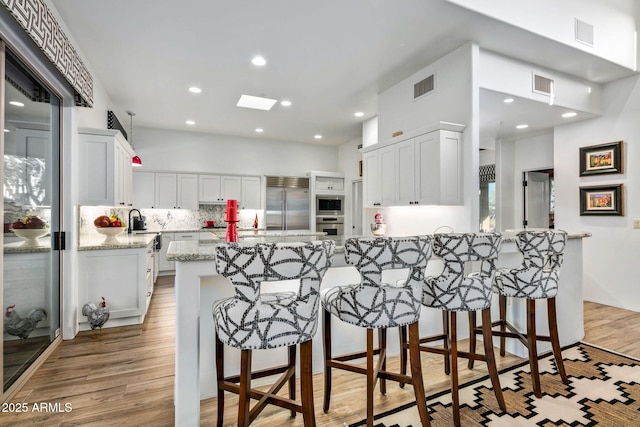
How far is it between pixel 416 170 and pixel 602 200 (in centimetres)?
265

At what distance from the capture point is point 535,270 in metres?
2.29

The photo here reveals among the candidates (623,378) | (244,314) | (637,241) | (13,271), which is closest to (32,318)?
(13,271)

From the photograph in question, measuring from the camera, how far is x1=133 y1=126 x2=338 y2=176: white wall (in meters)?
6.46

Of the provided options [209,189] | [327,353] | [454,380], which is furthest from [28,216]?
[209,189]

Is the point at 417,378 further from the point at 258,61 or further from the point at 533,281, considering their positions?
the point at 258,61

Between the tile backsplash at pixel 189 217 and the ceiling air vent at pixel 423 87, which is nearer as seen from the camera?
the ceiling air vent at pixel 423 87

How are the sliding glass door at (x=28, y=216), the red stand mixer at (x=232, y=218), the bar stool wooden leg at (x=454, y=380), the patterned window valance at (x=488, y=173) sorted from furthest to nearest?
the patterned window valance at (x=488, y=173), the sliding glass door at (x=28, y=216), the red stand mixer at (x=232, y=218), the bar stool wooden leg at (x=454, y=380)

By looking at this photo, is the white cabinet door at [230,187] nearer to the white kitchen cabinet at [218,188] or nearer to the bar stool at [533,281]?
the white kitchen cabinet at [218,188]

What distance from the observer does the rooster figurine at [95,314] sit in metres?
3.17

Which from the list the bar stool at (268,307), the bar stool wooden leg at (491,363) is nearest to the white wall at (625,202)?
the bar stool wooden leg at (491,363)

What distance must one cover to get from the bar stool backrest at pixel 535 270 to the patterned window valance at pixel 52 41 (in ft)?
11.0

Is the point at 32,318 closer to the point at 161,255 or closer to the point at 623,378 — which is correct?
the point at 161,255

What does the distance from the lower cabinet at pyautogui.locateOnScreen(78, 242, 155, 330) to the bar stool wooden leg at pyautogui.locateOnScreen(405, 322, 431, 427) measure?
2.96m

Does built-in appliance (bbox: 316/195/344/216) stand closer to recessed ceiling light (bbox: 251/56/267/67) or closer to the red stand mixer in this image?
recessed ceiling light (bbox: 251/56/267/67)
